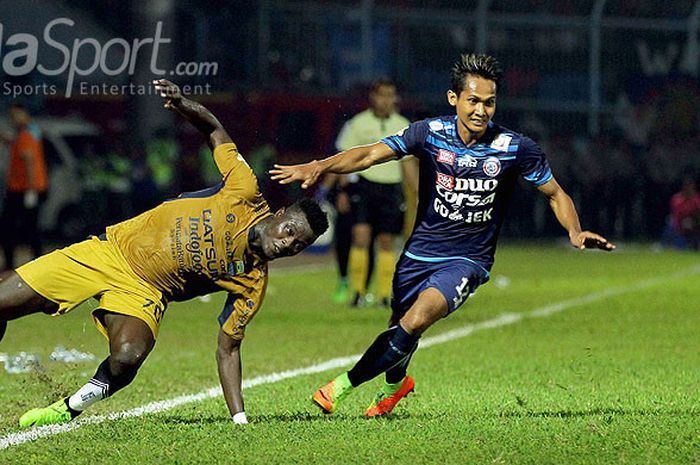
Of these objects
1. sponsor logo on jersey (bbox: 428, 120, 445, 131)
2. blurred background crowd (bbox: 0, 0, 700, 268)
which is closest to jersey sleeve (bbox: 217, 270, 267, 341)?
sponsor logo on jersey (bbox: 428, 120, 445, 131)

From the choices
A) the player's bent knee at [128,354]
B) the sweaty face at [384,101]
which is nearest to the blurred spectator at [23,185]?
the sweaty face at [384,101]

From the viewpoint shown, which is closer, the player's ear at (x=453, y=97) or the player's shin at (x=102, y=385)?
the player's shin at (x=102, y=385)

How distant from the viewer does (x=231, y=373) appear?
8.75 meters

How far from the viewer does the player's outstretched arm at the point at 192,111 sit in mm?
8797

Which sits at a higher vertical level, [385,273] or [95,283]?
[95,283]

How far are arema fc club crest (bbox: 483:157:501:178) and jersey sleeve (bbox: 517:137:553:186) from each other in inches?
4.6

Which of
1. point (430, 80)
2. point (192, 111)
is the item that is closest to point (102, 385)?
point (192, 111)

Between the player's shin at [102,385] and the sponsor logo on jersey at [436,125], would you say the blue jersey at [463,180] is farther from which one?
the player's shin at [102,385]

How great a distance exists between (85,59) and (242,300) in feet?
106

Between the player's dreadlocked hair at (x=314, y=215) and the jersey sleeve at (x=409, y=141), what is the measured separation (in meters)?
0.77

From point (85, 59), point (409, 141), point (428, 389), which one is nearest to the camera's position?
point (409, 141)

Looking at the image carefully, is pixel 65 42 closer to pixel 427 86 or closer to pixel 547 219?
pixel 427 86

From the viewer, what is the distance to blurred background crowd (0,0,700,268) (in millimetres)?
→ 36562

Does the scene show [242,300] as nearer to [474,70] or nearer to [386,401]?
[386,401]
